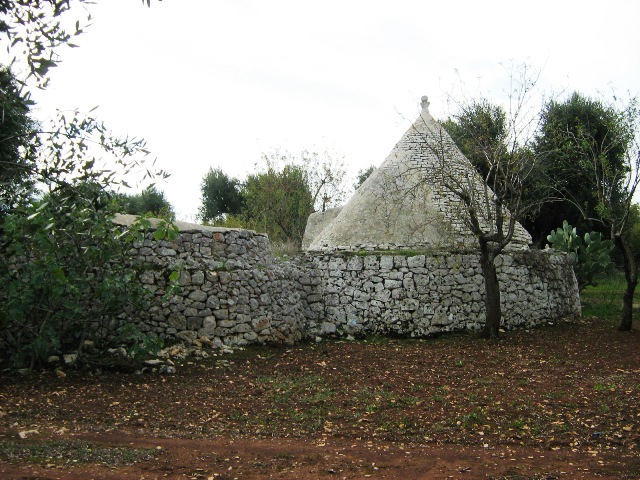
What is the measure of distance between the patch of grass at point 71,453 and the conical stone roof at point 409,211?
983 cm

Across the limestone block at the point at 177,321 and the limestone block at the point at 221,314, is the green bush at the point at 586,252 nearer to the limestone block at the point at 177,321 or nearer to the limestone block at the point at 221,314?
the limestone block at the point at 221,314

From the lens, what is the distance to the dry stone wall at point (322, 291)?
12.0 m

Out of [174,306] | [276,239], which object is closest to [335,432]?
[174,306]

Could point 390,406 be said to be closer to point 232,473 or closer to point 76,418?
point 232,473

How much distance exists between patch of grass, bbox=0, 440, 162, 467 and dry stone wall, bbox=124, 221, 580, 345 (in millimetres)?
5441

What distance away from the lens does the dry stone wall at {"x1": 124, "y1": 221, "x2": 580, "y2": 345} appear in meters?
12.0

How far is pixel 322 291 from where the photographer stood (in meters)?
14.5

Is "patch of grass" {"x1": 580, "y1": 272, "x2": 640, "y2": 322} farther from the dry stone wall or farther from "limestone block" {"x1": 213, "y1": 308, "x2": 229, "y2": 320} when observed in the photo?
"limestone block" {"x1": 213, "y1": 308, "x2": 229, "y2": 320}

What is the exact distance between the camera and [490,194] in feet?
53.9

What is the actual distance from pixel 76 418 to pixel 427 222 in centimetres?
912

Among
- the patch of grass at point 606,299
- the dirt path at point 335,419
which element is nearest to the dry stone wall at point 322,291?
the dirt path at point 335,419

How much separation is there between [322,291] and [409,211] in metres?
3.28

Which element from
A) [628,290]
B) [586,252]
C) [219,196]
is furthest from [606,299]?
[219,196]

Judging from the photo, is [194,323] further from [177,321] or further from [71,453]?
[71,453]
